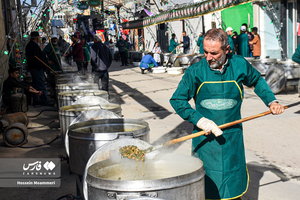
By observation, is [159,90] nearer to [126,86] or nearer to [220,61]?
[126,86]

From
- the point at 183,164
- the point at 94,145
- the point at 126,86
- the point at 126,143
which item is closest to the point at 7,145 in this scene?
the point at 94,145

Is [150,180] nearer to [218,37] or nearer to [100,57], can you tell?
[218,37]

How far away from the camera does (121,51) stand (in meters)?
25.9

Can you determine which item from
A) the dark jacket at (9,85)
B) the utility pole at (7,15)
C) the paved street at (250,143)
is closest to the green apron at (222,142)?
the paved street at (250,143)

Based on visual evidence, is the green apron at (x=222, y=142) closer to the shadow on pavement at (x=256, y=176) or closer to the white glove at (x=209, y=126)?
the white glove at (x=209, y=126)

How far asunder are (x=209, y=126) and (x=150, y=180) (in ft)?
2.50

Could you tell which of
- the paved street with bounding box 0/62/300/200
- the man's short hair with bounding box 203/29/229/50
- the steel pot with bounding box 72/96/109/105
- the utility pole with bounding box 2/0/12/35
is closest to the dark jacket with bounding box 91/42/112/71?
the paved street with bounding box 0/62/300/200

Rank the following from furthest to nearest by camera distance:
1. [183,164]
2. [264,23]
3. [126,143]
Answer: [264,23]
[126,143]
[183,164]

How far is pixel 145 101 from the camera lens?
10.9 m

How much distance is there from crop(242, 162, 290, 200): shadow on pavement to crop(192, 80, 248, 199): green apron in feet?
4.27

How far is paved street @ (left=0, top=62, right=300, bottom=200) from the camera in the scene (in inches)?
166

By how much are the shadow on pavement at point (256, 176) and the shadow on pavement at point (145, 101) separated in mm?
3760

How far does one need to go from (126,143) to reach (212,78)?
2.95 feet

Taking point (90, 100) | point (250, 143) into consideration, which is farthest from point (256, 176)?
point (90, 100)
